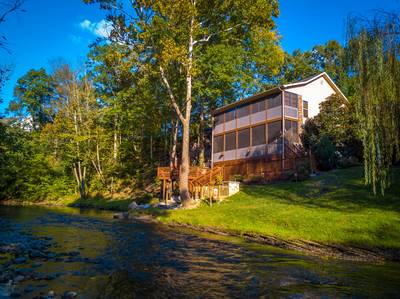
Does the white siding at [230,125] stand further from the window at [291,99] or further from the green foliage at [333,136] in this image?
the green foliage at [333,136]

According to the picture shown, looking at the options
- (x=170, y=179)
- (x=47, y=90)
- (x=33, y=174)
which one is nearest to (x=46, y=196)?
(x=33, y=174)

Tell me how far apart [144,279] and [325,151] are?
75.4ft

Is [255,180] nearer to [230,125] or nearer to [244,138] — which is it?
[244,138]

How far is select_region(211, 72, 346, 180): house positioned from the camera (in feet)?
96.5

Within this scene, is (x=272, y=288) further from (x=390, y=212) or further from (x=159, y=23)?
(x=159, y=23)

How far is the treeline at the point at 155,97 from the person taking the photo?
2484 centimetres

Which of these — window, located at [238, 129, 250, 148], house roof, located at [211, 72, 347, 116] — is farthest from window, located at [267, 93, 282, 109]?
window, located at [238, 129, 250, 148]

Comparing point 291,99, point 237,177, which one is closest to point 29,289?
point 237,177

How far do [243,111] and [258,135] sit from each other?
3.57 m

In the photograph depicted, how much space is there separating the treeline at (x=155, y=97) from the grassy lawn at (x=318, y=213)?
4661 millimetres

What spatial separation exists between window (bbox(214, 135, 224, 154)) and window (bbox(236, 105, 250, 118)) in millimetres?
3403

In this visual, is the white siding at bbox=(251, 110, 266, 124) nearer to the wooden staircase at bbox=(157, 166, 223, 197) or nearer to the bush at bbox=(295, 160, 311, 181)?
the bush at bbox=(295, 160, 311, 181)

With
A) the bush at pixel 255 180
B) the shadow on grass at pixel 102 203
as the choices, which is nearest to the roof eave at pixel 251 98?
the bush at pixel 255 180

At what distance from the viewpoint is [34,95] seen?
63938mm
